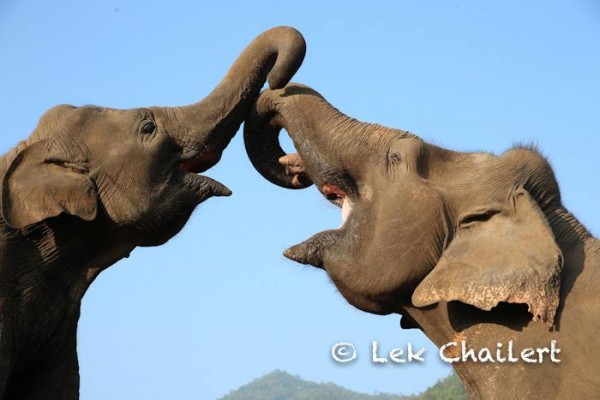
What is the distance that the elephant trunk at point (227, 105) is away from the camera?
27.0 ft

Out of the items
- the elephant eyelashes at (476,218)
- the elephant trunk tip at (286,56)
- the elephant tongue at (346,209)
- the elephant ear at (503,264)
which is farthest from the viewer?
the elephant trunk tip at (286,56)

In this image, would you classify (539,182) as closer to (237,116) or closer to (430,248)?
(430,248)

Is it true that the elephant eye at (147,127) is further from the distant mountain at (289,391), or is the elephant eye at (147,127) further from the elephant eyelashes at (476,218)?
the distant mountain at (289,391)

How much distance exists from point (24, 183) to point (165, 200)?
860mm

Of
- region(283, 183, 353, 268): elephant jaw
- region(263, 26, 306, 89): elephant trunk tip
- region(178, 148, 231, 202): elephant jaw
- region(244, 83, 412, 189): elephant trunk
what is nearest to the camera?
region(283, 183, 353, 268): elephant jaw

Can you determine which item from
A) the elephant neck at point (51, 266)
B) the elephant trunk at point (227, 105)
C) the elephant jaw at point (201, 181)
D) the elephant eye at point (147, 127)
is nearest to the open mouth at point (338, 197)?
the elephant jaw at point (201, 181)

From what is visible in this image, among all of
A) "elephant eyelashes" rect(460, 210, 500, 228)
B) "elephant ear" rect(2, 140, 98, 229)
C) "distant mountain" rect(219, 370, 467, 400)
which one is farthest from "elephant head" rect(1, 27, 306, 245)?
"distant mountain" rect(219, 370, 467, 400)

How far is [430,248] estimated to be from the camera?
730 centimetres

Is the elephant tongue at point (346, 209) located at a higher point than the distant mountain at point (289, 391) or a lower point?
lower

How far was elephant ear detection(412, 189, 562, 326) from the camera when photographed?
260 inches

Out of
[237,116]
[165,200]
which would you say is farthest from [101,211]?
[237,116]

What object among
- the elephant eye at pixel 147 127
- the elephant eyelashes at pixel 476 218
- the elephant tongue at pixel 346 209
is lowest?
the elephant eyelashes at pixel 476 218

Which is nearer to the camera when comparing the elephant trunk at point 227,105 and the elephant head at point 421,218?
the elephant head at point 421,218

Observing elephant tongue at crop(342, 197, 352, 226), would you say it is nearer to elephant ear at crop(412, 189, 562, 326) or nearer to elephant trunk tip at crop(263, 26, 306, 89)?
elephant ear at crop(412, 189, 562, 326)
